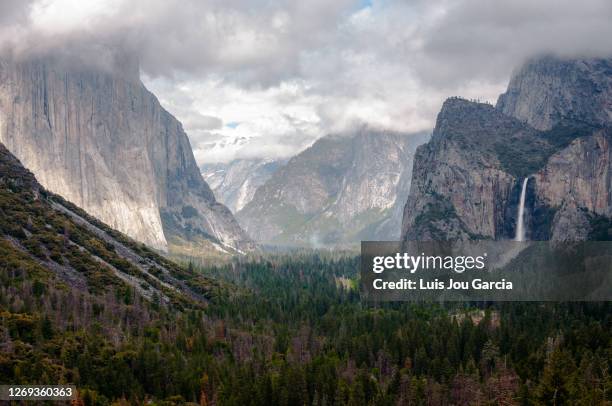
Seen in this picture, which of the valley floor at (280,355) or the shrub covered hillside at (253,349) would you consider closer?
the valley floor at (280,355)

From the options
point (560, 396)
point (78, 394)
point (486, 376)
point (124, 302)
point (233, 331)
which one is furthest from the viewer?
point (124, 302)

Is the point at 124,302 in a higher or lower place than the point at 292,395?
higher

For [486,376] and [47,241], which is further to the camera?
[47,241]

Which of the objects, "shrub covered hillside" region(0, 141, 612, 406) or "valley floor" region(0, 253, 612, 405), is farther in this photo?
"shrub covered hillside" region(0, 141, 612, 406)

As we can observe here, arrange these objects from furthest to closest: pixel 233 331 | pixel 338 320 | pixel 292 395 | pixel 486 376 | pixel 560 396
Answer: pixel 338 320
pixel 233 331
pixel 486 376
pixel 292 395
pixel 560 396

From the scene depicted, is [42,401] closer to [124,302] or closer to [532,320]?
[124,302]

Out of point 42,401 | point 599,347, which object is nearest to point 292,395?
point 42,401

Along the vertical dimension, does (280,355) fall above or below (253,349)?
below

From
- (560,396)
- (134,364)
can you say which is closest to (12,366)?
(134,364)

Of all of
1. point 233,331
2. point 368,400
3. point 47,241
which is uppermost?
point 47,241

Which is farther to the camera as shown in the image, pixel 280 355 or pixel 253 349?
pixel 253 349
